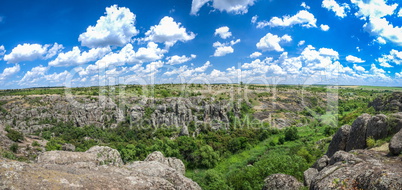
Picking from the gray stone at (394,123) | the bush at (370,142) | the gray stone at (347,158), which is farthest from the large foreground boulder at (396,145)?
the gray stone at (394,123)

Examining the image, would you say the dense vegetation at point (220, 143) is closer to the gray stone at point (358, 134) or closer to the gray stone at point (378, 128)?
the gray stone at point (358, 134)

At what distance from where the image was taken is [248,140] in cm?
7412

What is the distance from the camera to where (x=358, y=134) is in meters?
20.3

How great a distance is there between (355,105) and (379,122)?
133785 mm

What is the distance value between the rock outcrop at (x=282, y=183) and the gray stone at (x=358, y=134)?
8.93 m

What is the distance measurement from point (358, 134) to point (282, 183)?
34.6ft

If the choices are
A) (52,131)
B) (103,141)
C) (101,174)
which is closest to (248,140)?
(103,141)

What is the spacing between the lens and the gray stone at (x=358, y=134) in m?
19.8

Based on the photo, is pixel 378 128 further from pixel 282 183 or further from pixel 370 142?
pixel 282 183

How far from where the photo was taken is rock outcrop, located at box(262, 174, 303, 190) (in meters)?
15.3

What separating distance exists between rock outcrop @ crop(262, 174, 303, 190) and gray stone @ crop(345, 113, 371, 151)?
352 inches

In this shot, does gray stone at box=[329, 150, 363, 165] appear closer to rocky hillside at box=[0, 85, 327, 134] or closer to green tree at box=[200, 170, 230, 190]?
green tree at box=[200, 170, 230, 190]

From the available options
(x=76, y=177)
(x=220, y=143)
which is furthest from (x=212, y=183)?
(x=220, y=143)

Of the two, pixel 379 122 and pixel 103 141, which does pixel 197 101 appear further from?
pixel 379 122
